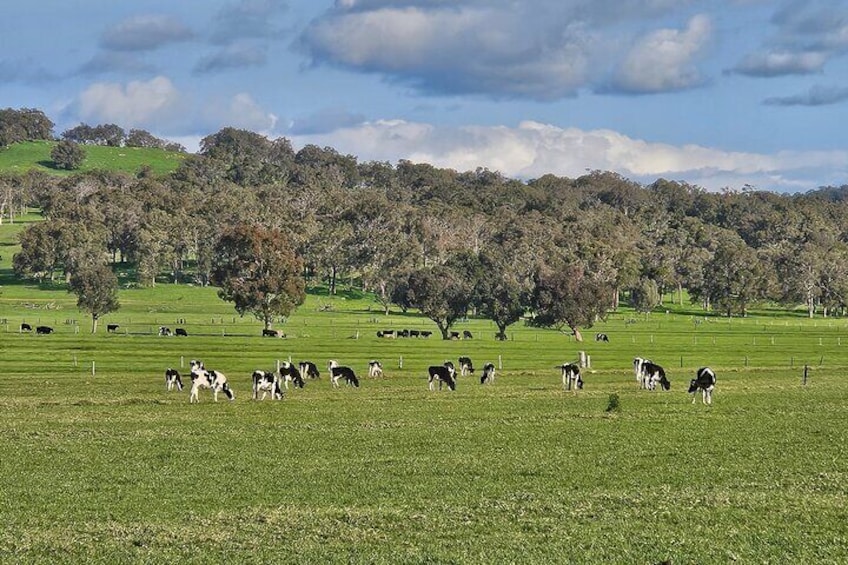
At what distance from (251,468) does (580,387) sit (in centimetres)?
2689

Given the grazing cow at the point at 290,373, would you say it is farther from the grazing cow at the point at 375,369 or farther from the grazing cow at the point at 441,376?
the grazing cow at the point at 375,369

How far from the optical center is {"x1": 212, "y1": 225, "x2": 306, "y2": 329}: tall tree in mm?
102000

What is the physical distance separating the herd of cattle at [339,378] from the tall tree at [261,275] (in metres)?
45.8

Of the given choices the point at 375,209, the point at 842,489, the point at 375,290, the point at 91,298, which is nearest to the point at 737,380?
the point at 842,489

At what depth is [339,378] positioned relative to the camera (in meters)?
52.7

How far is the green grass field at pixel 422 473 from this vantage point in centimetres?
1677

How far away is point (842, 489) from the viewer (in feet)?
69.5

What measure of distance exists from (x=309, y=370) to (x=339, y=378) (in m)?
4.21

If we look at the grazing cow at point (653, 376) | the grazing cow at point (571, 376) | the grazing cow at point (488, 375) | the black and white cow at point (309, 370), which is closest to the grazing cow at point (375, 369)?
the black and white cow at point (309, 370)

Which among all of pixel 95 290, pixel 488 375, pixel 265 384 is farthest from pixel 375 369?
pixel 95 290

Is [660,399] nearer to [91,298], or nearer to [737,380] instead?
[737,380]

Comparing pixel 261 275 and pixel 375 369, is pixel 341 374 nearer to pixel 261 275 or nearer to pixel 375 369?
pixel 375 369

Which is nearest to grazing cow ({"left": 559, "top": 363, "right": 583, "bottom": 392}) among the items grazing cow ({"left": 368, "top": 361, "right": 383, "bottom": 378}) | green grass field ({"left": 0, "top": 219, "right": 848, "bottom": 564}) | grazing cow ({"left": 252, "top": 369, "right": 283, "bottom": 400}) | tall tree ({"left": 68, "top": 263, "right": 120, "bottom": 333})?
green grass field ({"left": 0, "top": 219, "right": 848, "bottom": 564})

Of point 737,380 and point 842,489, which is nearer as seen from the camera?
point 842,489
